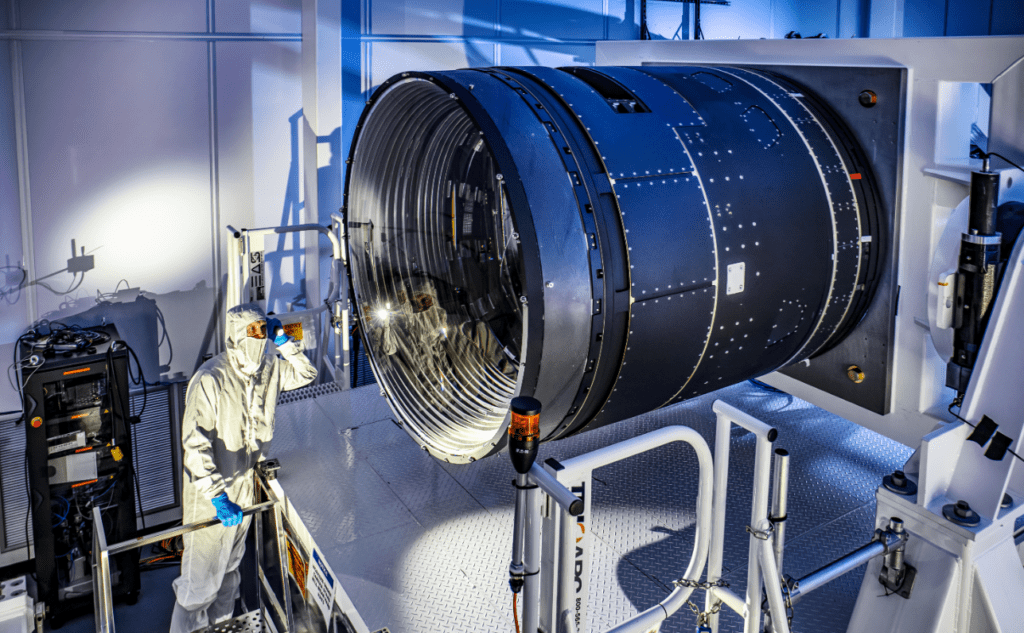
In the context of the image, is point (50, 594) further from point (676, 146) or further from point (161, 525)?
point (676, 146)

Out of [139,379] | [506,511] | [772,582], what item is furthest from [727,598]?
[139,379]

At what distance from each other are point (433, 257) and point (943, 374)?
2.38 metres

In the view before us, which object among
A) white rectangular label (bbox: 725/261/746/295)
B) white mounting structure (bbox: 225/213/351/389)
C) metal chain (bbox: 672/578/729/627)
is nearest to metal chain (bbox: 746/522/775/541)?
metal chain (bbox: 672/578/729/627)

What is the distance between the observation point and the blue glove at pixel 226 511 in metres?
4.07

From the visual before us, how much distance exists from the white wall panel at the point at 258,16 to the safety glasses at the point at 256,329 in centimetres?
340

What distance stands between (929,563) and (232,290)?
471 cm

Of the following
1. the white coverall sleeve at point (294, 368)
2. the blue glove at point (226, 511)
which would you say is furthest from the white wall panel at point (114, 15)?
the blue glove at point (226, 511)

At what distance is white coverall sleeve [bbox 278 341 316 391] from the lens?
4.66 meters

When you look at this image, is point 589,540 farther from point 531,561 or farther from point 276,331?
point 276,331

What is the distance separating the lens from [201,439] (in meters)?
4.33

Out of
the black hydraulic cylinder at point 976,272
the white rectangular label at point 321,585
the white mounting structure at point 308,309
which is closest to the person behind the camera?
the black hydraulic cylinder at point 976,272

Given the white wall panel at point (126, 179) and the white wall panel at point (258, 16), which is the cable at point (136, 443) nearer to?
the white wall panel at point (126, 179)

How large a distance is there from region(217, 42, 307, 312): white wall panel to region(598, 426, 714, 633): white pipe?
547 centimetres

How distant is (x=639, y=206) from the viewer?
111 inches
